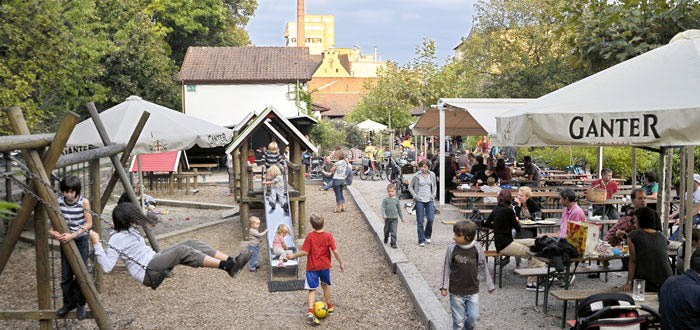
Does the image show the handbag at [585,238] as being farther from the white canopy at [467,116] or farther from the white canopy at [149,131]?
the white canopy at [149,131]

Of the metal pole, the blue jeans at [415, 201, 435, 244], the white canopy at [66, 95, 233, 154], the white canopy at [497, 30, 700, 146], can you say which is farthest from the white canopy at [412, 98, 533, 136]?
the white canopy at [497, 30, 700, 146]

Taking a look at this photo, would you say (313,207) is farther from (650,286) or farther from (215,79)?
(215,79)

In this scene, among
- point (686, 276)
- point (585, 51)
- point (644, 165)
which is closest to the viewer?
point (686, 276)

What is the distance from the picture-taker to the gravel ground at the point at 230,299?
732cm

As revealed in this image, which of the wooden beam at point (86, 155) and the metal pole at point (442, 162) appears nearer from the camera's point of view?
the wooden beam at point (86, 155)

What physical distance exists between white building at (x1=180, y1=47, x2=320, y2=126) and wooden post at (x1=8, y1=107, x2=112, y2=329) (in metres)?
27.1

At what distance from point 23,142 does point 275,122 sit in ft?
29.4

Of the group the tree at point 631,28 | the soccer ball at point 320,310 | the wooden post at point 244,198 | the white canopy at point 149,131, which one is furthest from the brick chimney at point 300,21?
the soccer ball at point 320,310

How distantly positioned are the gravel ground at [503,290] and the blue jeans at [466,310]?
0.80 m

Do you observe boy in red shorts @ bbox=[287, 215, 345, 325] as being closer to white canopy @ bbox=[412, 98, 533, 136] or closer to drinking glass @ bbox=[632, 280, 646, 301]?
drinking glass @ bbox=[632, 280, 646, 301]

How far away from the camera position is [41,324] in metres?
6.02

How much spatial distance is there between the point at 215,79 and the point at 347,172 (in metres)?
19.1

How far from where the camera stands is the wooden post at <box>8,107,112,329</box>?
5387 millimetres

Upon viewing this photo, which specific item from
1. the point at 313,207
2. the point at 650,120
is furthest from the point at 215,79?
the point at 650,120
